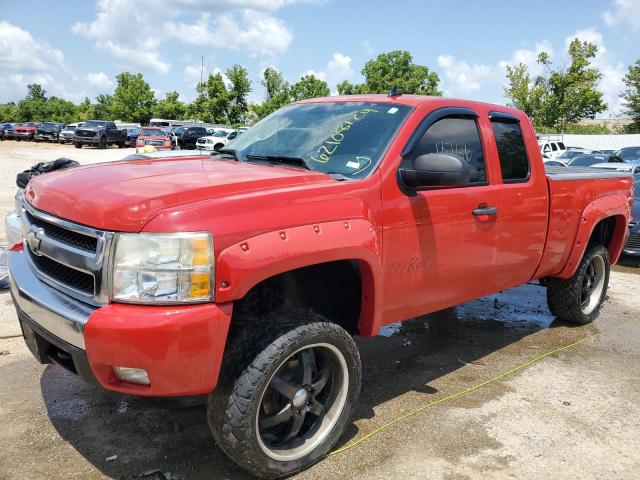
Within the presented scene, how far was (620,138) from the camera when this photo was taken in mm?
43562

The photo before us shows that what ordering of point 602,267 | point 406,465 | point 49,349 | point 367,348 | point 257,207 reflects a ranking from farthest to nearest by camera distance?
1. point 602,267
2. point 367,348
3. point 406,465
4. point 49,349
5. point 257,207

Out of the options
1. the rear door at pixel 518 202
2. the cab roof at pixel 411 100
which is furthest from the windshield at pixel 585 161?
the cab roof at pixel 411 100

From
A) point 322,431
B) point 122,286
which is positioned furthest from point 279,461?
point 122,286

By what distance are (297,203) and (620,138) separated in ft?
155

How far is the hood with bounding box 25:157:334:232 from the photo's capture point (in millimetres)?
2488

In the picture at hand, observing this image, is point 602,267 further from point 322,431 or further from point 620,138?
point 620,138

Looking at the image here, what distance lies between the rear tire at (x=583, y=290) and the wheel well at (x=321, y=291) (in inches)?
113

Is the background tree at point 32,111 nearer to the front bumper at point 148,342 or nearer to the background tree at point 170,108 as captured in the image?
the background tree at point 170,108

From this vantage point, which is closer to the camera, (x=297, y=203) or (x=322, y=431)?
(x=297, y=203)

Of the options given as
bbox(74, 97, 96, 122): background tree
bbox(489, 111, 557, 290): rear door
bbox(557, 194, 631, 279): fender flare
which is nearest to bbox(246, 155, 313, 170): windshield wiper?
bbox(489, 111, 557, 290): rear door

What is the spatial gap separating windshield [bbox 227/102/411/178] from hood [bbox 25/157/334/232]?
0.25 meters

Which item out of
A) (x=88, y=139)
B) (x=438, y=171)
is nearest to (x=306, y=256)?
(x=438, y=171)

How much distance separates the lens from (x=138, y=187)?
2.71 m

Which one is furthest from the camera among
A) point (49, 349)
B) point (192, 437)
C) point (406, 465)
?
point (192, 437)
